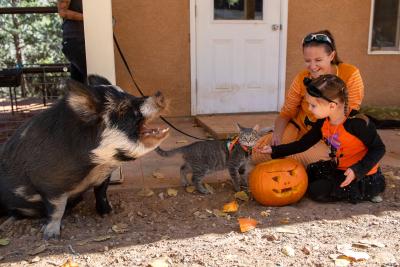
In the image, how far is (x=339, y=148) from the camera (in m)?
3.81

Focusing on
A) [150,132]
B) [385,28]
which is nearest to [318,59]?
[150,132]

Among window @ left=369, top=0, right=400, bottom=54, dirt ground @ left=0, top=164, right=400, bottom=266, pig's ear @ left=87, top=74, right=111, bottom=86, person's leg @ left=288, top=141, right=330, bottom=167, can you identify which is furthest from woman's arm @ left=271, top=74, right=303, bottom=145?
window @ left=369, top=0, right=400, bottom=54

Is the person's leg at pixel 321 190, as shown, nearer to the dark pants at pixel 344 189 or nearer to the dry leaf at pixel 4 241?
the dark pants at pixel 344 189

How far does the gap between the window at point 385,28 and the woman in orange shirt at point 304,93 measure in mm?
4384

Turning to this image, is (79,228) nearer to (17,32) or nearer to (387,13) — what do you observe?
(387,13)

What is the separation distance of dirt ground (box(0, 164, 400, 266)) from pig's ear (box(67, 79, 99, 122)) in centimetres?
93

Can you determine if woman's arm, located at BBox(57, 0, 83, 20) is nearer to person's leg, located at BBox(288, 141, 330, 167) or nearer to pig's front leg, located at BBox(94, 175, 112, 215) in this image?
pig's front leg, located at BBox(94, 175, 112, 215)

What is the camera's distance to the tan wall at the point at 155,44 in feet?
23.0

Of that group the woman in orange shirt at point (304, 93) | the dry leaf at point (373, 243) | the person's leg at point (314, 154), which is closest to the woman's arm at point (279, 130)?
the woman in orange shirt at point (304, 93)

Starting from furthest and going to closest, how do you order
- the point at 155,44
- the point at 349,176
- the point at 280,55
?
the point at 280,55 → the point at 155,44 → the point at 349,176

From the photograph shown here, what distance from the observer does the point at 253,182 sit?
3.86m

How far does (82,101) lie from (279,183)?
1801mm

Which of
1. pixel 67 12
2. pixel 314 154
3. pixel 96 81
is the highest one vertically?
pixel 67 12

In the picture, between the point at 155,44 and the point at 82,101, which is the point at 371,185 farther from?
the point at 155,44
